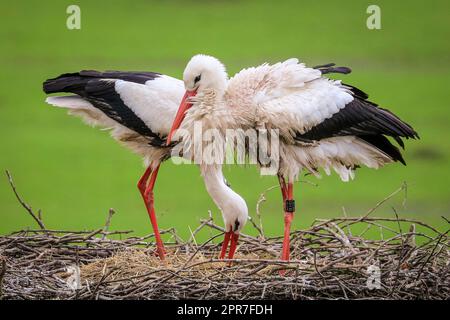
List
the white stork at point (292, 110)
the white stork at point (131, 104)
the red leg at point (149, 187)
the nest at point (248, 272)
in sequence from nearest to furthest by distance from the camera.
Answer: the nest at point (248, 272), the white stork at point (292, 110), the white stork at point (131, 104), the red leg at point (149, 187)

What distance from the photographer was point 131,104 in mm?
6652

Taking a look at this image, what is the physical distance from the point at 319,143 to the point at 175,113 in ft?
3.04

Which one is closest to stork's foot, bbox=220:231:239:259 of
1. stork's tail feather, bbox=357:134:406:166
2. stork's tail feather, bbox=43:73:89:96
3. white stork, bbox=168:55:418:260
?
white stork, bbox=168:55:418:260

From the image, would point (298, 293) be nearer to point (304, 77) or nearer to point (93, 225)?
point (304, 77)

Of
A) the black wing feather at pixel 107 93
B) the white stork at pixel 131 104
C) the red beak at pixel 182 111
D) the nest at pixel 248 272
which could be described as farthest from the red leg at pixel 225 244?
the black wing feather at pixel 107 93

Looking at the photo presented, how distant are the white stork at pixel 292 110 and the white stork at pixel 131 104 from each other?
17.9 inches

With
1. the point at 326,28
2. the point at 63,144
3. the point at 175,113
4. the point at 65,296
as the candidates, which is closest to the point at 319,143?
the point at 175,113

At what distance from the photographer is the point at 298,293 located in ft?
17.7

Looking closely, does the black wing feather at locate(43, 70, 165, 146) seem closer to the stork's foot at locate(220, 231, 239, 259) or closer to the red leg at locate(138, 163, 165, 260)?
the red leg at locate(138, 163, 165, 260)

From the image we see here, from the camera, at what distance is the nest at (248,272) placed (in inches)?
212

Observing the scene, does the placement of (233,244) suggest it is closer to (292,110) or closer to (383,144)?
(292,110)

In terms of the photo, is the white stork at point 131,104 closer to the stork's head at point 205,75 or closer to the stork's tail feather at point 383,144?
the stork's head at point 205,75

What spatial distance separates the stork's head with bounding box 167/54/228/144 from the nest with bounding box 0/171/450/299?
67cm

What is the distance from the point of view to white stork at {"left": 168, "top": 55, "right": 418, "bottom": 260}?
6.00 meters
